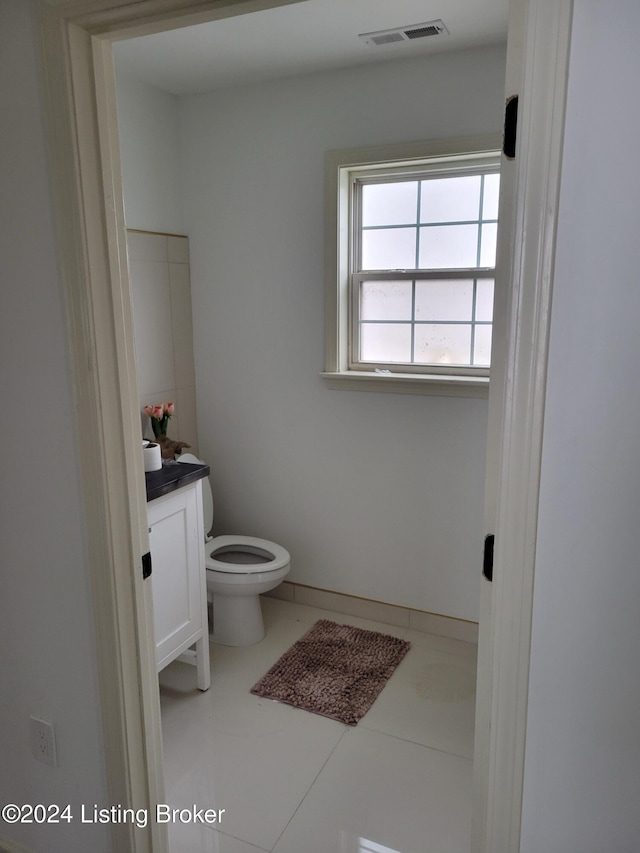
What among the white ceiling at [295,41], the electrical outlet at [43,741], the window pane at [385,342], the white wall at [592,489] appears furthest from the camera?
the window pane at [385,342]

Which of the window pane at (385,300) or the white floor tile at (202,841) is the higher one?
the window pane at (385,300)

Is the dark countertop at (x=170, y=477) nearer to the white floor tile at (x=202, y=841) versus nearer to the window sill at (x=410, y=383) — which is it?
the window sill at (x=410, y=383)

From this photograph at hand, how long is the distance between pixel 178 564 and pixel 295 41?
204 centimetres

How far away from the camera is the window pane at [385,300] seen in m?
2.88

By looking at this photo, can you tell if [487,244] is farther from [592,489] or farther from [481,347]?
[592,489]

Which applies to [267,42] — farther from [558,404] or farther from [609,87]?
[558,404]

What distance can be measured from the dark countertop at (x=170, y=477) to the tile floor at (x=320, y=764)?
0.91 metres

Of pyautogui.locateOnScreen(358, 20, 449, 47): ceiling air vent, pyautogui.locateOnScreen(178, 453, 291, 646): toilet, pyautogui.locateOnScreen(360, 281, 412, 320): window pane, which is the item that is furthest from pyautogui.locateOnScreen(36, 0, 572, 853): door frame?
pyautogui.locateOnScreen(360, 281, 412, 320): window pane

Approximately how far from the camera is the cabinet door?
220 cm

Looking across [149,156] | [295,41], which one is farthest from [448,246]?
[149,156]

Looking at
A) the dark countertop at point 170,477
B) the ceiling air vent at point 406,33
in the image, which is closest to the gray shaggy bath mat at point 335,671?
the dark countertop at point 170,477

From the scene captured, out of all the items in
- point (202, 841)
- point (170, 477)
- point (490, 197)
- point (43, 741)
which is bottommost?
point (202, 841)

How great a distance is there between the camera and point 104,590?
4.56 ft

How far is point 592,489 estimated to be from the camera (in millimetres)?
923
